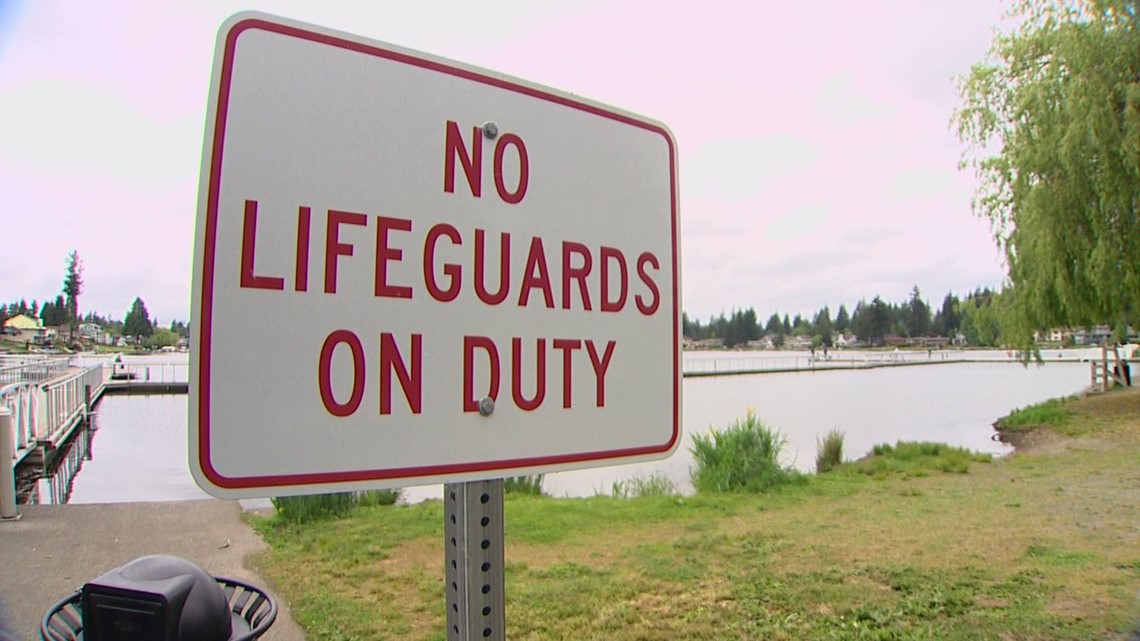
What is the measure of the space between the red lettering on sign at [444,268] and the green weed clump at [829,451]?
32.6 ft

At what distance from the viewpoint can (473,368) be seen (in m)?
0.89

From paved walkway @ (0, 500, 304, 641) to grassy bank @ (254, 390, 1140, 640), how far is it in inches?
10.5

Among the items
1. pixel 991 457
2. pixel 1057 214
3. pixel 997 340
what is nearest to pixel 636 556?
pixel 991 457

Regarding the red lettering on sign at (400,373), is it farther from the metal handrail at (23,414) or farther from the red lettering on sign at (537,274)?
the metal handrail at (23,414)

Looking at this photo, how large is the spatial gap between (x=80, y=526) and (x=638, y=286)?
6.24 m

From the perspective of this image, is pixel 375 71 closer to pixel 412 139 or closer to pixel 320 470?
pixel 412 139

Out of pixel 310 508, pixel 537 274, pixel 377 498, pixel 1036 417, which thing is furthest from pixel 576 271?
pixel 1036 417

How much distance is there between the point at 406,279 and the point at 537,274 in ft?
0.61

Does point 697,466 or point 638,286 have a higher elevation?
point 638,286

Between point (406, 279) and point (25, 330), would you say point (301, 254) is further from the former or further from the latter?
point (25, 330)

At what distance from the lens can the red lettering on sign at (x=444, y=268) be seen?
868 mm

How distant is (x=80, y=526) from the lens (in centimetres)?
557

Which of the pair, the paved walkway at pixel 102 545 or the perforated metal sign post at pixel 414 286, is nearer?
the perforated metal sign post at pixel 414 286

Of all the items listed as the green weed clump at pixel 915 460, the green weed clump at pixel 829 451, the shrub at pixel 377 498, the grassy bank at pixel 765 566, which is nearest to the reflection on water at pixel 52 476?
the shrub at pixel 377 498
